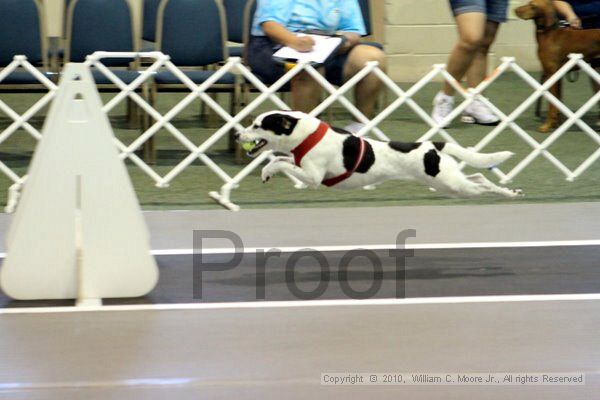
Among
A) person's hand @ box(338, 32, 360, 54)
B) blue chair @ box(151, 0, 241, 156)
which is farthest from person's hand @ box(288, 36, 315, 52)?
blue chair @ box(151, 0, 241, 156)

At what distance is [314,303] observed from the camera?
3.80 meters

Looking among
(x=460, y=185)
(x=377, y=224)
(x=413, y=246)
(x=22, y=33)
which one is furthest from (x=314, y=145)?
(x=22, y=33)

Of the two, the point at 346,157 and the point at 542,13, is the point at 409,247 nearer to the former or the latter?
the point at 346,157

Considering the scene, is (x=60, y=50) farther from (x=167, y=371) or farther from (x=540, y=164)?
(x=167, y=371)

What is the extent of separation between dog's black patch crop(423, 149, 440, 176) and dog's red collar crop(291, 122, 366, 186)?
0.80 feet

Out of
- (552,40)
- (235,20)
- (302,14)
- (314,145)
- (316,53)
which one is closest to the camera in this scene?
(314,145)

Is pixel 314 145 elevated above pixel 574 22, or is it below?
below

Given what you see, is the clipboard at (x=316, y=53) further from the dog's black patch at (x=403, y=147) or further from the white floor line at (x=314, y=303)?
the white floor line at (x=314, y=303)

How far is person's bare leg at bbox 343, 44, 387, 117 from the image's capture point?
240 inches

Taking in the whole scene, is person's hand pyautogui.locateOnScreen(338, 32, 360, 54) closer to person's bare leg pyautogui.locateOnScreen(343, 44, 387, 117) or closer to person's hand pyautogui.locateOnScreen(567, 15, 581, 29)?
person's bare leg pyautogui.locateOnScreen(343, 44, 387, 117)

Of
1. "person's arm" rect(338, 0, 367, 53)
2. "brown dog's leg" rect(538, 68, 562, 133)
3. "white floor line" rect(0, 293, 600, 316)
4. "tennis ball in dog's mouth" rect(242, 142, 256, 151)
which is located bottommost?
"white floor line" rect(0, 293, 600, 316)

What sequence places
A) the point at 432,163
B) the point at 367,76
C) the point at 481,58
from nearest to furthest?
1. the point at 432,163
2. the point at 367,76
3. the point at 481,58

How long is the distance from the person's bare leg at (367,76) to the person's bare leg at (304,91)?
0.23 metres

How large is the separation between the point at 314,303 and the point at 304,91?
2386mm
